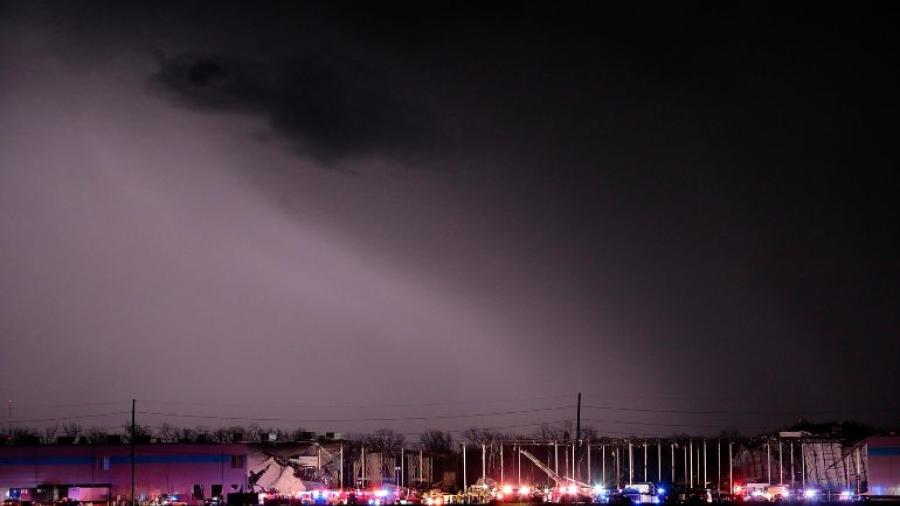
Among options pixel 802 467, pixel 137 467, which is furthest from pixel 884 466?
pixel 137 467

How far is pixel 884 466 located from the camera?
88.1m

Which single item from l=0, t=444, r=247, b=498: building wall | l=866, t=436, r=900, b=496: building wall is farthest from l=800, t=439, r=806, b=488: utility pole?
l=0, t=444, r=247, b=498: building wall

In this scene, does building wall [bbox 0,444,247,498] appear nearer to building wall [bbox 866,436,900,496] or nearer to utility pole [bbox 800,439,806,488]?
utility pole [bbox 800,439,806,488]

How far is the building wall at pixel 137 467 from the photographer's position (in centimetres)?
8538

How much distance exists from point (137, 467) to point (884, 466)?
6370 centimetres

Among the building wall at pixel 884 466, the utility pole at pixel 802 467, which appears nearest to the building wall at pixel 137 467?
the utility pole at pixel 802 467

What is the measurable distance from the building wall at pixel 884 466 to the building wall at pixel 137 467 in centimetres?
5408

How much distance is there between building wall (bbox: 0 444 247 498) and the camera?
280 feet

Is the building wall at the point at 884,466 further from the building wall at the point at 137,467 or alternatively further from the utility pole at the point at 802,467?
the building wall at the point at 137,467

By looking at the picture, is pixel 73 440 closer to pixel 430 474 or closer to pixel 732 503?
A: pixel 430 474

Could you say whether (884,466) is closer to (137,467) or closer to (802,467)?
(802,467)

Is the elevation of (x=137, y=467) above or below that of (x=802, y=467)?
above

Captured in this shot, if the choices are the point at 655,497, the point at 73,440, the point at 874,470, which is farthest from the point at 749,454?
the point at 73,440

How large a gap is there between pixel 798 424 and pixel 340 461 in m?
58.2
